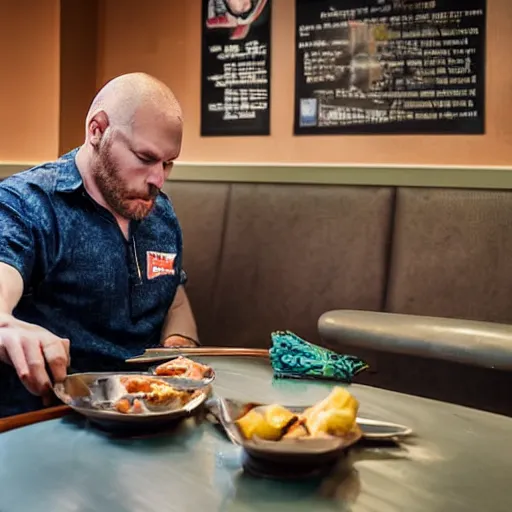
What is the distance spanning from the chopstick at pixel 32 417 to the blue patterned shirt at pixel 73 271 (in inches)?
23.4

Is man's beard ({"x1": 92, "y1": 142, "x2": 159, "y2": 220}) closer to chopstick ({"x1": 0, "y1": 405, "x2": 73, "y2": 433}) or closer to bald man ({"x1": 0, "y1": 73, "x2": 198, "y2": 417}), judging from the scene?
bald man ({"x1": 0, "y1": 73, "x2": 198, "y2": 417})

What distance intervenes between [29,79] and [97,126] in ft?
4.37

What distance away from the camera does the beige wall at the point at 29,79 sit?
10.3 feet

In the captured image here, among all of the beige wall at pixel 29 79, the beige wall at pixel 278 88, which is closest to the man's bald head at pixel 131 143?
the beige wall at pixel 278 88

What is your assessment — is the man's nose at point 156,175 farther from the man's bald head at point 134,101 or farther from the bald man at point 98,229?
the man's bald head at point 134,101

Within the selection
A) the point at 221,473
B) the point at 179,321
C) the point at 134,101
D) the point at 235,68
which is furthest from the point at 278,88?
the point at 221,473

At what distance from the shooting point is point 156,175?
80.4 inches

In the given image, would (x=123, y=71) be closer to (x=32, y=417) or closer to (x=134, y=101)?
(x=134, y=101)

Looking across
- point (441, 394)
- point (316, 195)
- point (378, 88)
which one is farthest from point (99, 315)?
point (378, 88)

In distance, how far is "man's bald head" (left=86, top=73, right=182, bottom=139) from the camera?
1.99 metres

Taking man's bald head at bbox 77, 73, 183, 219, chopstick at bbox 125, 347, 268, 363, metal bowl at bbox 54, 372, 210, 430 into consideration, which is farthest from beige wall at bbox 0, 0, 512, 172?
metal bowl at bbox 54, 372, 210, 430

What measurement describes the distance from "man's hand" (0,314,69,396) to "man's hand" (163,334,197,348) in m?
0.79

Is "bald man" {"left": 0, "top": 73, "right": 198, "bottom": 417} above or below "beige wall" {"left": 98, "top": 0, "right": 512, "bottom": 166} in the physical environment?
below

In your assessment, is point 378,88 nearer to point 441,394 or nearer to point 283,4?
point 283,4
